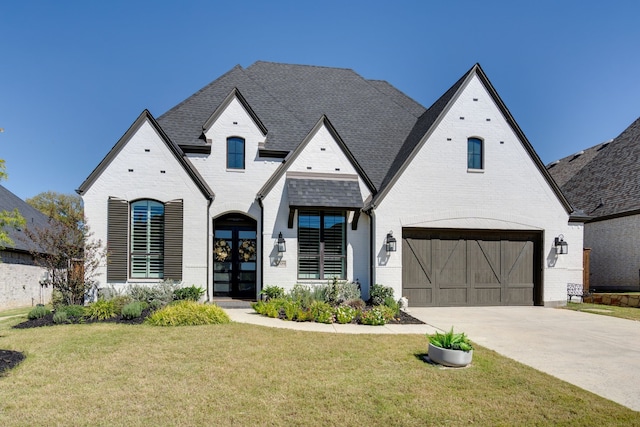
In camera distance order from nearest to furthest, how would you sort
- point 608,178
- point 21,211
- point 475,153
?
point 475,153 → point 608,178 → point 21,211

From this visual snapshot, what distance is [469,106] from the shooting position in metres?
15.3

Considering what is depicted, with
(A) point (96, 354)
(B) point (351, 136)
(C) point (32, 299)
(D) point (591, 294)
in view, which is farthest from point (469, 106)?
(C) point (32, 299)

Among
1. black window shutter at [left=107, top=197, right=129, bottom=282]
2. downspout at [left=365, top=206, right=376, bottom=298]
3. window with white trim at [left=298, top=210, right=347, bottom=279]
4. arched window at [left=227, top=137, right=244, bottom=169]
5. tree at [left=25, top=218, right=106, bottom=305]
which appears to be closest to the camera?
tree at [left=25, top=218, right=106, bottom=305]

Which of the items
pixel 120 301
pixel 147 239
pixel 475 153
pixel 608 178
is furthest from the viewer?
pixel 608 178

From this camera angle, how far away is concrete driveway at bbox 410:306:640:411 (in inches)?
258

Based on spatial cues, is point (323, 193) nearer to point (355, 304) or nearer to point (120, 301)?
point (355, 304)

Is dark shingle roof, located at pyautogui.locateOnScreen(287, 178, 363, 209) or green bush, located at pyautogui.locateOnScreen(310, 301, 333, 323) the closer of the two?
green bush, located at pyautogui.locateOnScreen(310, 301, 333, 323)

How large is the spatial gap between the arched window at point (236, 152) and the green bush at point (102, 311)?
6549 millimetres

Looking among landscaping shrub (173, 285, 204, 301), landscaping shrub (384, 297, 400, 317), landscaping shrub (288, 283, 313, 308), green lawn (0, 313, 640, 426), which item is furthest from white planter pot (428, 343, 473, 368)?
landscaping shrub (173, 285, 204, 301)

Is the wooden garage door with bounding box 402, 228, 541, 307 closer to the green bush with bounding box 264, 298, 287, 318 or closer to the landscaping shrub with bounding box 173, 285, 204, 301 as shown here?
the green bush with bounding box 264, 298, 287, 318

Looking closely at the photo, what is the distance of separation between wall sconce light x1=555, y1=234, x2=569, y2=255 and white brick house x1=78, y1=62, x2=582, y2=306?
212mm

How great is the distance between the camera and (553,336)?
9.80 meters

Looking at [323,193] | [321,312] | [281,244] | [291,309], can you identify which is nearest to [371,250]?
[323,193]

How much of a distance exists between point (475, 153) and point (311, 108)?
7540mm
